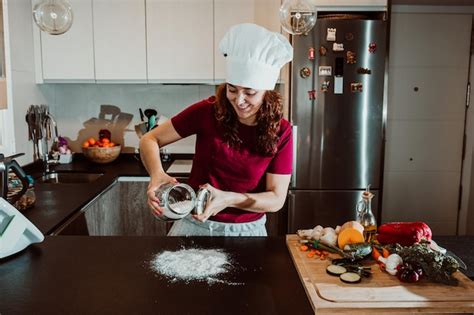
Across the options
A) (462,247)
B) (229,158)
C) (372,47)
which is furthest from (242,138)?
(372,47)

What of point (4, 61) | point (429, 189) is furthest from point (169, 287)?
point (429, 189)

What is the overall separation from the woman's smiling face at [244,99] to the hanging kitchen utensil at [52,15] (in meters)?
0.91

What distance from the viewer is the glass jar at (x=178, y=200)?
1.33 m

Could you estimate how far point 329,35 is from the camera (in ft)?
9.58

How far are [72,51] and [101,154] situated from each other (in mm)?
704

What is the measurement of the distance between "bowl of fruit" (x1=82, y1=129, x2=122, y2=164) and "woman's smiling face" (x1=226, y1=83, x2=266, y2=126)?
190 centimetres

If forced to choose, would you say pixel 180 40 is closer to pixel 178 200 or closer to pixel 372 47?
pixel 372 47


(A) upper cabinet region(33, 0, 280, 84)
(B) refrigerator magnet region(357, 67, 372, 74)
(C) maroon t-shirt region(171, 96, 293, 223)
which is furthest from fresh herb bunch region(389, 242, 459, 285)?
(A) upper cabinet region(33, 0, 280, 84)

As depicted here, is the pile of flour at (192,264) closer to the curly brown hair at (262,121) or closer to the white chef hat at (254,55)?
the curly brown hair at (262,121)

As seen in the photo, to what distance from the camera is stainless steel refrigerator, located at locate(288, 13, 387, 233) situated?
9.62ft

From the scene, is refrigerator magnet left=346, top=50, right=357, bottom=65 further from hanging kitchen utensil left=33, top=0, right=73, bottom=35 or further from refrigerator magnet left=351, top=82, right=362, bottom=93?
hanging kitchen utensil left=33, top=0, right=73, bottom=35

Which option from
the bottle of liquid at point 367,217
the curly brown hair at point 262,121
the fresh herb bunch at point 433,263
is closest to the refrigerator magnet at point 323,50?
the curly brown hair at point 262,121

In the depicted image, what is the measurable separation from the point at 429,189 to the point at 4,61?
315cm

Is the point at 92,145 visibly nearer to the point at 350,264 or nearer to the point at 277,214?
the point at 277,214
